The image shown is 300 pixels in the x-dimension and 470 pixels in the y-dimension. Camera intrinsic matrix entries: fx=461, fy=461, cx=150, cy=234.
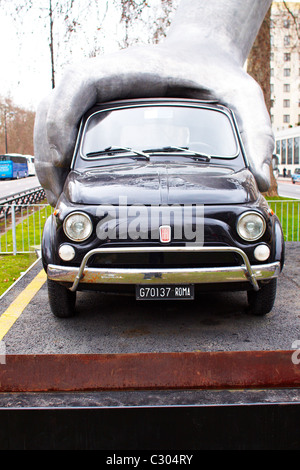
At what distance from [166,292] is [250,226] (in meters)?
0.75

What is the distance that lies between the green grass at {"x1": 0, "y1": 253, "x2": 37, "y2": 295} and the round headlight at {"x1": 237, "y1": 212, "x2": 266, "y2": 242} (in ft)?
13.1

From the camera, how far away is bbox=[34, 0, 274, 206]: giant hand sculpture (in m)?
4.22

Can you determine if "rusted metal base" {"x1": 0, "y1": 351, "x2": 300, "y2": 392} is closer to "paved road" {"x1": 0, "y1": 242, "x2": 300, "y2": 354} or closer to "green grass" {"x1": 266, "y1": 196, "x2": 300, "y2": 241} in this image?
"paved road" {"x1": 0, "y1": 242, "x2": 300, "y2": 354}

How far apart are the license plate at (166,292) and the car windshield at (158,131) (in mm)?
1523

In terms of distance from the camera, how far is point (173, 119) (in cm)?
437

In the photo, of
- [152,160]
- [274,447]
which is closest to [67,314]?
[152,160]

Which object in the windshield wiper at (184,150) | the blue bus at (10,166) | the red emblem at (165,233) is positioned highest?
the blue bus at (10,166)

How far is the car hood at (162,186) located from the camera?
3.29 metres

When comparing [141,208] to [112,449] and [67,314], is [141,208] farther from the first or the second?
[112,449]

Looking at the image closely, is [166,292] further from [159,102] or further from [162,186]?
[159,102]

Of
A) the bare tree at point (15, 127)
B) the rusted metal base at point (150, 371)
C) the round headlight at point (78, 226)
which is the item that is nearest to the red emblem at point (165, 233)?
the round headlight at point (78, 226)

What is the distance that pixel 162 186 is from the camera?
3391mm

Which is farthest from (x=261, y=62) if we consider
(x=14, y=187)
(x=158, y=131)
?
(x=14, y=187)

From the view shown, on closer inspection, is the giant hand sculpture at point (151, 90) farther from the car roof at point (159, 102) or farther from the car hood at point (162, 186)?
the car hood at point (162, 186)
